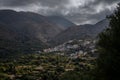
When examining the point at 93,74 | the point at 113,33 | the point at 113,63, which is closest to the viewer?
the point at 113,63

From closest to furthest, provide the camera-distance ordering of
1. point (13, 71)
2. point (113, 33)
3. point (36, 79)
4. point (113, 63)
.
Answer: point (113, 63) < point (113, 33) < point (36, 79) < point (13, 71)

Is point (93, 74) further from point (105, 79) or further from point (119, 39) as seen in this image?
point (119, 39)

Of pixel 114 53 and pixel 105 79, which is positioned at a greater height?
pixel 114 53

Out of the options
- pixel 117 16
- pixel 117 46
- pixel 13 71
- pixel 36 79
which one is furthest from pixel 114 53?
pixel 13 71

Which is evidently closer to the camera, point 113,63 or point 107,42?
point 113,63

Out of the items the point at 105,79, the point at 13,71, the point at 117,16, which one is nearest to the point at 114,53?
the point at 105,79

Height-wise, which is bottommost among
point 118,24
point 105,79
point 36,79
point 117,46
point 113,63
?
point 36,79
